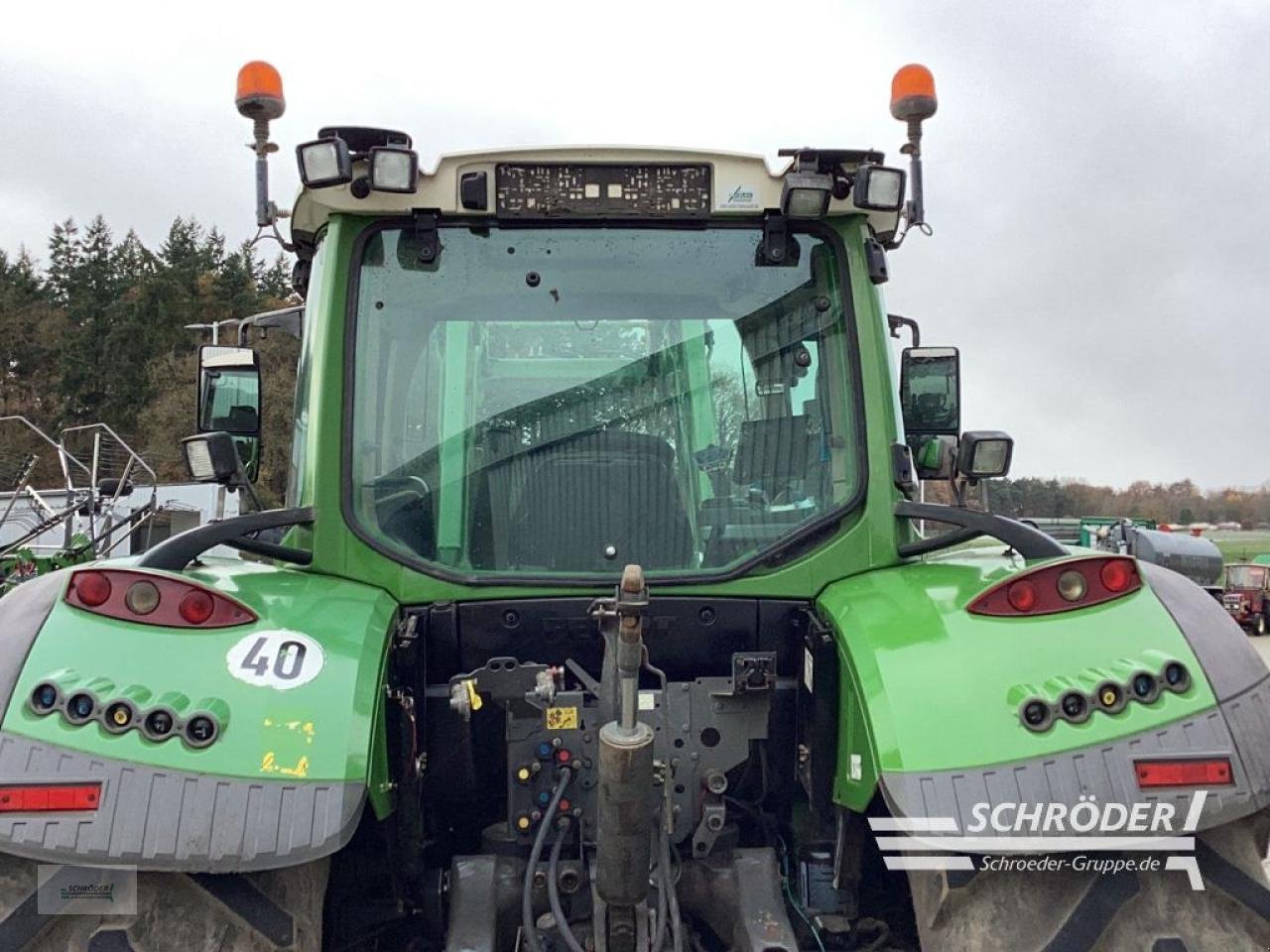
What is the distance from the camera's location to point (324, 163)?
3.11m

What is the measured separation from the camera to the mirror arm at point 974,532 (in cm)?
284

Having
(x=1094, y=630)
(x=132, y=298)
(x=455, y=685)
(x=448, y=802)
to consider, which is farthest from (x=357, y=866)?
(x=132, y=298)

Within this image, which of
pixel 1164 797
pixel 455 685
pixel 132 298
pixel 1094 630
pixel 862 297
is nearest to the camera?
pixel 1164 797

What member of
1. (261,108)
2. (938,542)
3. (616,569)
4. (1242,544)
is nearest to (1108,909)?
(938,542)

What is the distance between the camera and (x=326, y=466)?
317 cm

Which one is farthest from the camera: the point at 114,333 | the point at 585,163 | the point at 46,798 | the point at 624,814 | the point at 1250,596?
the point at 114,333

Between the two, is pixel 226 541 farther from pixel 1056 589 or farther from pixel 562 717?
pixel 1056 589

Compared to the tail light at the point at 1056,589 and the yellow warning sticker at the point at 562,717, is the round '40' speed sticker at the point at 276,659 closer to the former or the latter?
the yellow warning sticker at the point at 562,717

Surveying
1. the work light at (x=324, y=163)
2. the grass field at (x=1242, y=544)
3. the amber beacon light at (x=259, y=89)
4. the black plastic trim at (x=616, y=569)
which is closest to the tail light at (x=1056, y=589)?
the black plastic trim at (x=616, y=569)

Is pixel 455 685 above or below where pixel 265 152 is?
below

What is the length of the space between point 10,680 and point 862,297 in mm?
2464

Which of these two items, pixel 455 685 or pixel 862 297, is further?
pixel 862 297

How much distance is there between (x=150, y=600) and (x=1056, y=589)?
82.7 inches

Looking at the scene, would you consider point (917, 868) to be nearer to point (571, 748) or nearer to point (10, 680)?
point (571, 748)
